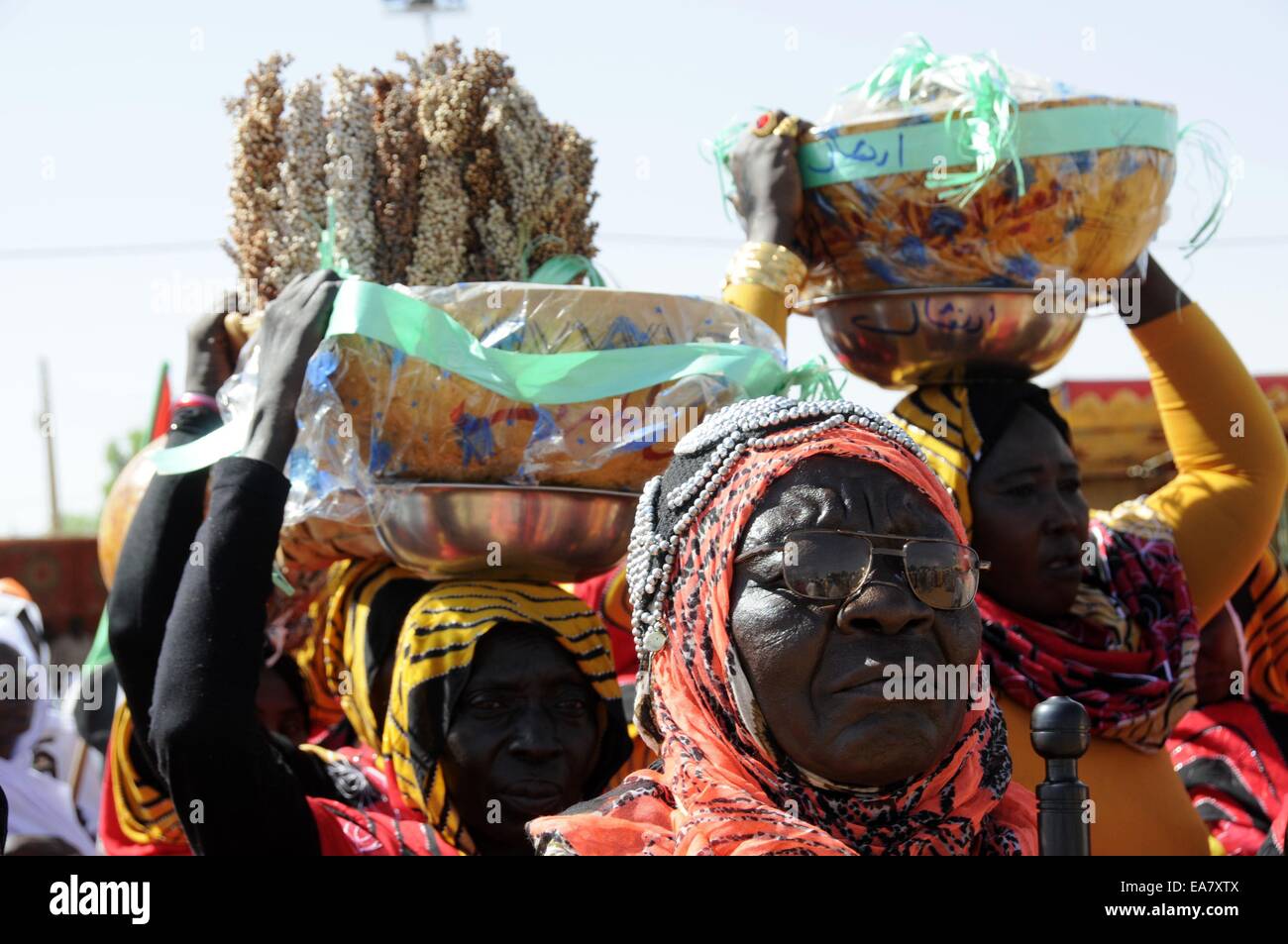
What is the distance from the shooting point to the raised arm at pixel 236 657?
2854 millimetres

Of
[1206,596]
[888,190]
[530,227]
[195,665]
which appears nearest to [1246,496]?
[1206,596]

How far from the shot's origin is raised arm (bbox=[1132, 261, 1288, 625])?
3.99 metres

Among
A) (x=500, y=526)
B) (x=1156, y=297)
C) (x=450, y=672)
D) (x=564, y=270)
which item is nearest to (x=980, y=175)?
(x=564, y=270)

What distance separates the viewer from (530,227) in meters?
3.42

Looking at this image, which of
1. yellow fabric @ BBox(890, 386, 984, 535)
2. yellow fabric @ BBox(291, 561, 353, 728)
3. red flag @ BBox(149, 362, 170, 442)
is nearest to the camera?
yellow fabric @ BBox(890, 386, 984, 535)

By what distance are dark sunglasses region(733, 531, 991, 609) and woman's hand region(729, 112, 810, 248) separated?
1448 mm

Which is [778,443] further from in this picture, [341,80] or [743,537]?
[341,80]

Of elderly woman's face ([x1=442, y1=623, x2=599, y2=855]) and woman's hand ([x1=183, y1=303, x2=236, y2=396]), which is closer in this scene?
elderly woman's face ([x1=442, y1=623, x2=599, y2=855])

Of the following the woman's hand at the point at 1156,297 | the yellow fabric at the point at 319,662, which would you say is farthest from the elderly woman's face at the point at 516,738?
the woman's hand at the point at 1156,297

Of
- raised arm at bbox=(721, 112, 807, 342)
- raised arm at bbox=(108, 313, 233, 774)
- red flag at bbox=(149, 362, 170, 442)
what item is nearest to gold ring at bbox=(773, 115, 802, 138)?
raised arm at bbox=(721, 112, 807, 342)

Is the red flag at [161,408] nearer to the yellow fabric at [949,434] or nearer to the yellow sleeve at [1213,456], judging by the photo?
the yellow fabric at [949,434]

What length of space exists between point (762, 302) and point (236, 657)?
135cm

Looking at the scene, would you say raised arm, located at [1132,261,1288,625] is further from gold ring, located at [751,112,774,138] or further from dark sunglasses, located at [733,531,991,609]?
dark sunglasses, located at [733,531,991,609]
